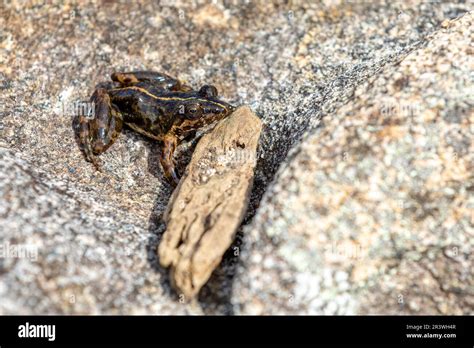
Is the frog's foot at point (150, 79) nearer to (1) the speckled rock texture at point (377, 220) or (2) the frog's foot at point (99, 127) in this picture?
(2) the frog's foot at point (99, 127)

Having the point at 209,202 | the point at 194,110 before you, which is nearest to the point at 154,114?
the point at 194,110

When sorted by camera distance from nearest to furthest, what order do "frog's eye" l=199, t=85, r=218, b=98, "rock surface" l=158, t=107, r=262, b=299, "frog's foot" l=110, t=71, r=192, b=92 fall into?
"rock surface" l=158, t=107, r=262, b=299 → "frog's eye" l=199, t=85, r=218, b=98 → "frog's foot" l=110, t=71, r=192, b=92

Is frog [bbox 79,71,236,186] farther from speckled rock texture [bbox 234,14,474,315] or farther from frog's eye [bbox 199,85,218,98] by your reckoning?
speckled rock texture [bbox 234,14,474,315]

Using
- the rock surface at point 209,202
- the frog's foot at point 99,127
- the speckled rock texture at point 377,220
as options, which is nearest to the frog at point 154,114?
the frog's foot at point 99,127

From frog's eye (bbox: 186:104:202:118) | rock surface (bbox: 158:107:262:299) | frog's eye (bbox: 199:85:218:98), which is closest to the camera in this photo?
rock surface (bbox: 158:107:262:299)

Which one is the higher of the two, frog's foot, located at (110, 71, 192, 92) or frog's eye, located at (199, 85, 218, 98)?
frog's eye, located at (199, 85, 218, 98)

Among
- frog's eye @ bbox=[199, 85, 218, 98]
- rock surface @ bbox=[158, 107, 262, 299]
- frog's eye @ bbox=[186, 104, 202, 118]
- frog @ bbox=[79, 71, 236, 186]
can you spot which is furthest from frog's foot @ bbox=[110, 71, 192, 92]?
rock surface @ bbox=[158, 107, 262, 299]

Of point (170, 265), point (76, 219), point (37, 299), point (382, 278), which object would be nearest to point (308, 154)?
point (382, 278)

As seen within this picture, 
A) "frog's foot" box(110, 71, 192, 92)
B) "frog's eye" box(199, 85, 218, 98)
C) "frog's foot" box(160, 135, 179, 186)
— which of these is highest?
"frog's eye" box(199, 85, 218, 98)
